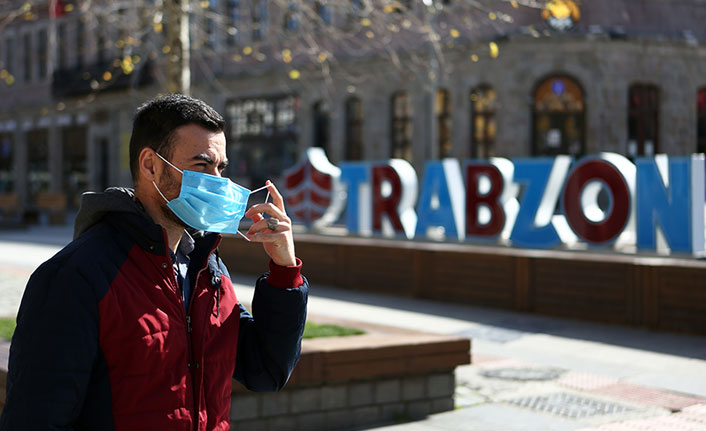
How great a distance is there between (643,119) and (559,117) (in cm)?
253

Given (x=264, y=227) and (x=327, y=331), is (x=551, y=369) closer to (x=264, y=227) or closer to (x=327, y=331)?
(x=327, y=331)

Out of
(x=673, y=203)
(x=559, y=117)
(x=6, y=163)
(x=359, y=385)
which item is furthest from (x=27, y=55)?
(x=359, y=385)

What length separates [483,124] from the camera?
28.1m

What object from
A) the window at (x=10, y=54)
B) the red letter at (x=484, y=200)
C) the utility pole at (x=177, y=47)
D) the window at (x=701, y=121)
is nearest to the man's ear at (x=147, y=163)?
the utility pole at (x=177, y=47)

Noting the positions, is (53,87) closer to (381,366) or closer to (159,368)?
(381,366)

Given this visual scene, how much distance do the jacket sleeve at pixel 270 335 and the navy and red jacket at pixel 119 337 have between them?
15cm

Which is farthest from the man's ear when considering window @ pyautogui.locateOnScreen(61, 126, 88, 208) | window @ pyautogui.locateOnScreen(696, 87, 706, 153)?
window @ pyautogui.locateOnScreen(61, 126, 88, 208)

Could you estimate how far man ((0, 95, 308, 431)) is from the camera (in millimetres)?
2436

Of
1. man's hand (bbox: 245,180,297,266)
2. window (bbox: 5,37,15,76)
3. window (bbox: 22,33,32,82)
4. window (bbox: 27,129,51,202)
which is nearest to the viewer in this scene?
man's hand (bbox: 245,180,297,266)

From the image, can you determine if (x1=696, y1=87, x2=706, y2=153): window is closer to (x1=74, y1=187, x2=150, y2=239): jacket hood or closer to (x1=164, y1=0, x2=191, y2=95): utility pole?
(x1=164, y1=0, x2=191, y2=95): utility pole

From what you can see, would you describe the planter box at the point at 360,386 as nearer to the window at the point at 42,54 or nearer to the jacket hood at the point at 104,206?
the jacket hood at the point at 104,206

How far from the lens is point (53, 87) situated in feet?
144

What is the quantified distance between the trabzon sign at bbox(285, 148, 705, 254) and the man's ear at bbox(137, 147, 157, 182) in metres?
9.83

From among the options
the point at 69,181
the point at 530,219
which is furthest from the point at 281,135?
the point at 530,219
